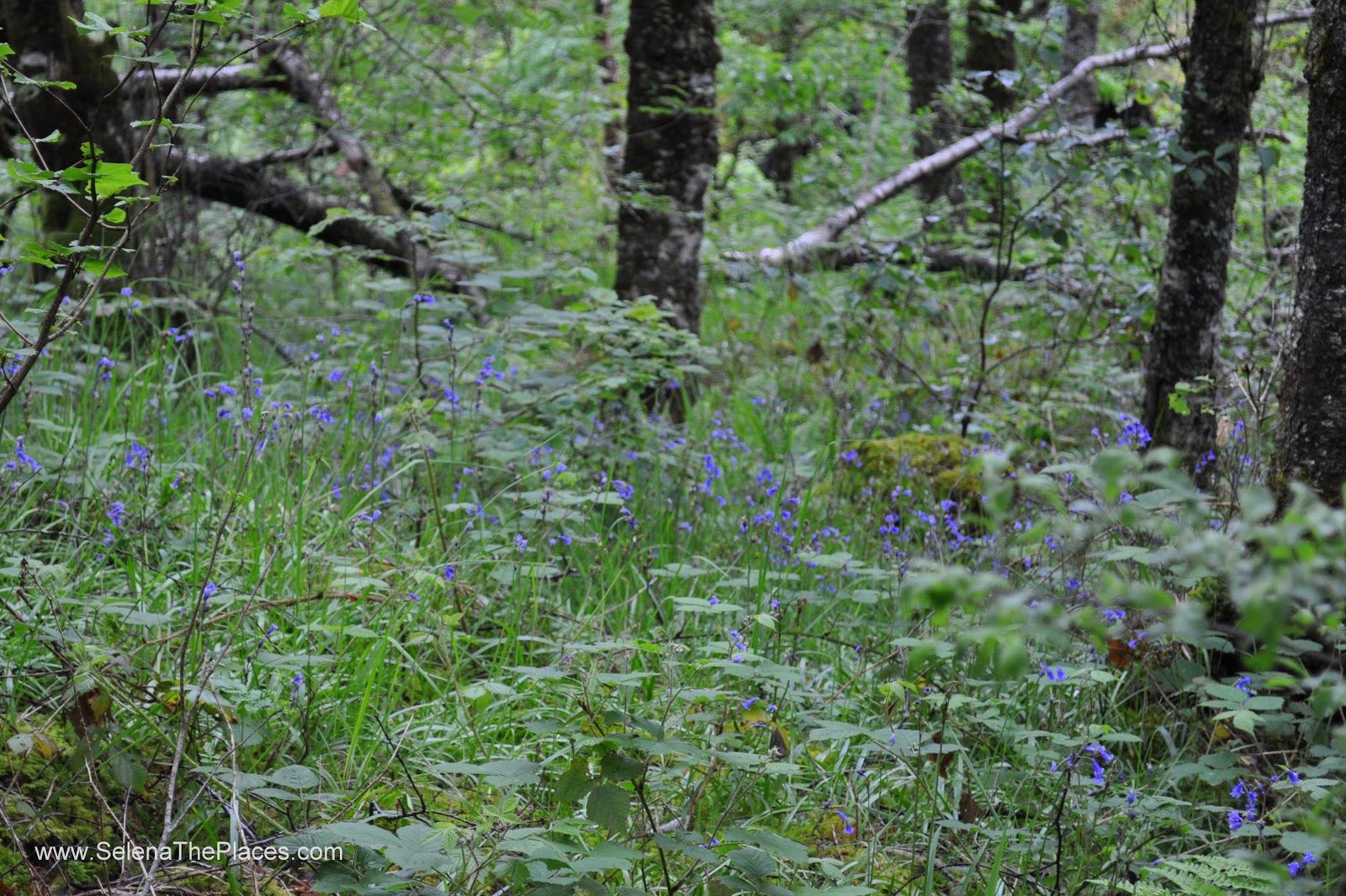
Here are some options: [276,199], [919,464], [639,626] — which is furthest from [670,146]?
[639,626]

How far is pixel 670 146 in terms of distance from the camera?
4969mm

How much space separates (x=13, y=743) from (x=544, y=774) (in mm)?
892

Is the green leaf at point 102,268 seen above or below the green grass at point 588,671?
above

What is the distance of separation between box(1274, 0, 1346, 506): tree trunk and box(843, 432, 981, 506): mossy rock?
155 cm

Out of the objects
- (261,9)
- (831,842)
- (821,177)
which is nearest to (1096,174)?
(831,842)

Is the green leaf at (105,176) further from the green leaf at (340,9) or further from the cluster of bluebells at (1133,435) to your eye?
the cluster of bluebells at (1133,435)

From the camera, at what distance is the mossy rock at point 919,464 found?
3988 mm

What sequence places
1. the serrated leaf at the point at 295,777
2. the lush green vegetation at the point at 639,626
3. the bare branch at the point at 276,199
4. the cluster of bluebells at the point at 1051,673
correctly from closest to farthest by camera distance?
1. the lush green vegetation at the point at 639,626
2. the serrated leaf at the point at 295,777
3. the cluster of bluebells at the point at 1051,673
4. the bare branch at the point at 276,199

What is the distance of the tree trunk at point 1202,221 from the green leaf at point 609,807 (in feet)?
9.29

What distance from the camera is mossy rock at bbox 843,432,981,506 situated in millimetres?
3988

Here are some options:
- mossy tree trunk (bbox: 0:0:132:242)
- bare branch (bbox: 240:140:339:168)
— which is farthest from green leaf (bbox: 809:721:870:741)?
bare branch (bbox: 240:140:339:168)

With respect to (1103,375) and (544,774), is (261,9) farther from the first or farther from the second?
(544,774)

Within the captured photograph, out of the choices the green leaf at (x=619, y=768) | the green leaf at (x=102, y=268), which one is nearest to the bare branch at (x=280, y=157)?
the green leaf at (x=102, y=268)

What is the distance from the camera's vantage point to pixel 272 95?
6.04 meters
